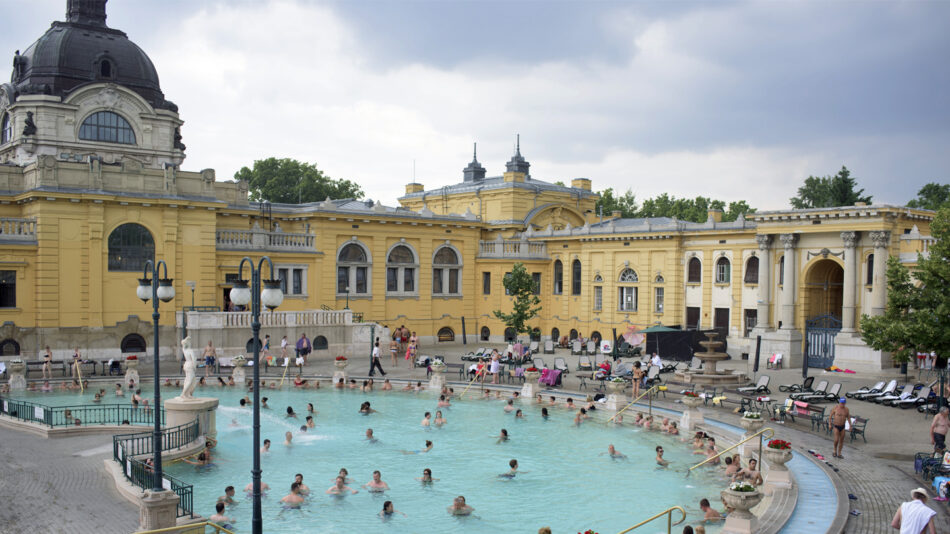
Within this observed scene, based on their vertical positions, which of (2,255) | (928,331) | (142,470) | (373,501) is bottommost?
(373,501)

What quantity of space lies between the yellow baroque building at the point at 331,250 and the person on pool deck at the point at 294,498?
19410 millimetres

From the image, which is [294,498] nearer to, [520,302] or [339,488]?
[339,488]

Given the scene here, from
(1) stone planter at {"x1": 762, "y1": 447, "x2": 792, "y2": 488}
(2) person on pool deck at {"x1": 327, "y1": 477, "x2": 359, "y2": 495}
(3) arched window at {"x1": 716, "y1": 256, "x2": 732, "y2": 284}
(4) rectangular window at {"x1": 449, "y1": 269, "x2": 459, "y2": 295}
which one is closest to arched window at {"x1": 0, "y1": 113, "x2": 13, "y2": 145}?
(4) rectangular window at {"x1": 449, "y1": 269, "x2": 459, "y2": 295}

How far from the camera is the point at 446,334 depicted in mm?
48125

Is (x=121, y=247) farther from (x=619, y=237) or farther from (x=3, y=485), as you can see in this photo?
(x=619, y=237)

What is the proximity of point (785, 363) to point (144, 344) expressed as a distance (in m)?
30.3

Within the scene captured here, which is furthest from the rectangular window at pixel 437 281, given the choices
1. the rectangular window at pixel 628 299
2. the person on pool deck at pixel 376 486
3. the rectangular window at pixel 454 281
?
the person on pool deck at pixel 376 486

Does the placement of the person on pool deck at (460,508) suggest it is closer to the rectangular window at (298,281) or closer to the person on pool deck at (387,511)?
the person on pool deck at (387,511)

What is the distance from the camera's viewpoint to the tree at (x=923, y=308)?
22.6 m

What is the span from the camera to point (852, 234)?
1323 inches

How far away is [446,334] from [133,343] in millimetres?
19299

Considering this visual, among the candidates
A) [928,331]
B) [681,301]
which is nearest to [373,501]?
[928,331]

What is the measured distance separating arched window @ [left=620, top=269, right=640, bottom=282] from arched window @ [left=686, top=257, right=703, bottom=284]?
10.1 ft

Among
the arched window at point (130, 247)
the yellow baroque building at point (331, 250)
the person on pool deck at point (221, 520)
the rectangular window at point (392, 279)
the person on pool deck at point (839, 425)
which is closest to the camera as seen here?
the person on pool deck at point (221, 520)
